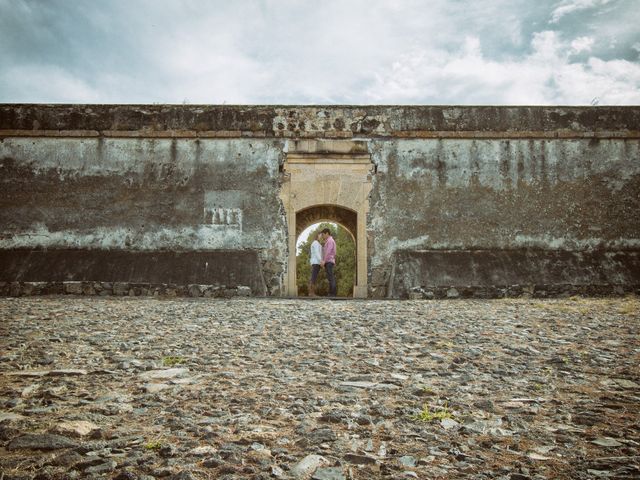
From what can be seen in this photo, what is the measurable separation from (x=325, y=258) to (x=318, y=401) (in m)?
7.73

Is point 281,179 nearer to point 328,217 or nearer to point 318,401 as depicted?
point 328,217

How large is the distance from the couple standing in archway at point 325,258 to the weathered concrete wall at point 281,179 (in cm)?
87

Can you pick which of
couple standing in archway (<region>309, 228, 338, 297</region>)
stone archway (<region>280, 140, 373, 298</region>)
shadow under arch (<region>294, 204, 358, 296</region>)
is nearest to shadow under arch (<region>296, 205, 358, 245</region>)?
shadow under arch (<region>294, 204, 358, 296</region>)

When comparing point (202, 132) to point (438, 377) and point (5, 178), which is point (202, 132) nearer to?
point (5, 178)

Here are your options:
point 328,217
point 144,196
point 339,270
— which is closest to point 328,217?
point 328,217

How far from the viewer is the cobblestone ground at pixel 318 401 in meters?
1.83

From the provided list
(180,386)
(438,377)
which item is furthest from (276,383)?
(438,377)

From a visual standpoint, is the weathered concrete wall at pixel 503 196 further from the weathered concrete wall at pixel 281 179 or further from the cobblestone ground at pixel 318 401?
the cobblestone ground at pixel 318 401

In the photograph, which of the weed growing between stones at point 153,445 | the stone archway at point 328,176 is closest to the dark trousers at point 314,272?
the stone archway at point 328,176

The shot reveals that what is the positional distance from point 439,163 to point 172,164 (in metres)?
5.73

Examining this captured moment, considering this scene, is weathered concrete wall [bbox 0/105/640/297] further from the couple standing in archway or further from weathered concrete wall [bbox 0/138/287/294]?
the couple standing in archway

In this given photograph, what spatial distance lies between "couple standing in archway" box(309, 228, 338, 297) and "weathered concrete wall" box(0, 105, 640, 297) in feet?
2.85

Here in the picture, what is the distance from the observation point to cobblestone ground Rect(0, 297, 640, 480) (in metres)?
1.83

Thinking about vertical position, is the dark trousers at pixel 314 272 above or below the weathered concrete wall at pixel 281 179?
below
